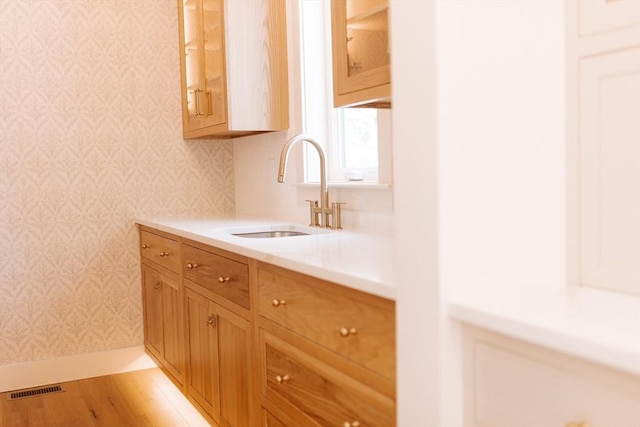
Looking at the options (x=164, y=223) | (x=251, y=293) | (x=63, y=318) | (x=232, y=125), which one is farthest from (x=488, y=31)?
(x=63, y=318)

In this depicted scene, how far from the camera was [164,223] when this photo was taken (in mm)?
3025

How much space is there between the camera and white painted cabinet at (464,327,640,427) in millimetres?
886

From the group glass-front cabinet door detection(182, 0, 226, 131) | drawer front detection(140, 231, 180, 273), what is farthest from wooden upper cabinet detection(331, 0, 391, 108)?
drawer front detection(140, 231, 180, 273)

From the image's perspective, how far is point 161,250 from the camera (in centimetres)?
308

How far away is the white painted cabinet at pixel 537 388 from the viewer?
2.91 ft

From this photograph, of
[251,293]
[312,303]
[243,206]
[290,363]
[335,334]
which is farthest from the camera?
[243,206]

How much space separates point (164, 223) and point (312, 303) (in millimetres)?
1604

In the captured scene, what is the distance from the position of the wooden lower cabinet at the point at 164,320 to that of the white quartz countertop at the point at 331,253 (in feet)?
1.27

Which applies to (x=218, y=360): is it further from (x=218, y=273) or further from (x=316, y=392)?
(x=316, y=392)

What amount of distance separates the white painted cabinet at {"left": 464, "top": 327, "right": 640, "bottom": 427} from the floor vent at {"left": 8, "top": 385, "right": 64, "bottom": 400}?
272 centimetres

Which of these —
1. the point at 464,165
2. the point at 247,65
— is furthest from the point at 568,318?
the point at 247,65

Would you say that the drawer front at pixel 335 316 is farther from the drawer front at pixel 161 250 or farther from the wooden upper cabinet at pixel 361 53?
the drawer front at pixel 161 250

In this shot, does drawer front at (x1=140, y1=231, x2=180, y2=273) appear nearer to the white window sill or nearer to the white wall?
the white window sill

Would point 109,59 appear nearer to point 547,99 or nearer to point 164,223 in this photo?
point 164,223
